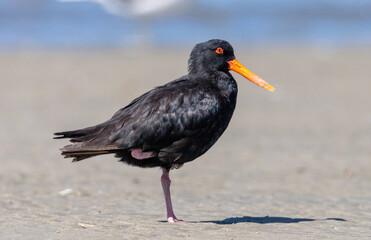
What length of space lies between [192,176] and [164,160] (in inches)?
143

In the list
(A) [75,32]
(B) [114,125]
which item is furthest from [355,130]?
(A) [75,32]

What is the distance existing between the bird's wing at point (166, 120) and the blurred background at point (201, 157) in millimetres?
740

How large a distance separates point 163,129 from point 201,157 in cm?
507

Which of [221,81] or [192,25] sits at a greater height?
[192,25]

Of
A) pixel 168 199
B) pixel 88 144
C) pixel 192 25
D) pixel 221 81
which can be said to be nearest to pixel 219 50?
pixel 221 81

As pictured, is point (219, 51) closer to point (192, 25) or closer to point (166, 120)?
point (166, 120)

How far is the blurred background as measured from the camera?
259 inches

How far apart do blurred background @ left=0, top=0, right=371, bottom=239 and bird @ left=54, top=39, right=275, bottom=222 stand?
Answer: 622 millimetres

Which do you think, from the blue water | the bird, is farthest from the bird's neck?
the blue water

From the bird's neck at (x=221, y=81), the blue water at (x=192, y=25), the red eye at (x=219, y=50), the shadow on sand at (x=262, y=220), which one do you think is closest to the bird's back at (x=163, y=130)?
the bird's neck at (x=221, y=81)

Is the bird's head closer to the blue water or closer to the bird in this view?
the bird

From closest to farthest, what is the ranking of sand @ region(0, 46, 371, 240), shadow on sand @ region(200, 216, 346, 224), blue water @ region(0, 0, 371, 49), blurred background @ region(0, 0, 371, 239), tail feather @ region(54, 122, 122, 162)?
tail feather @ region(54, 122, 122, 162) → sand @ region(0, 46, 371, 240) → shadow on sand @ region(200, 216, 346, 224) → blurred background @ region(0, 0, 371, 239) → blue water @ region(0, 0, 371, 49)

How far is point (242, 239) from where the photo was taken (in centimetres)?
547

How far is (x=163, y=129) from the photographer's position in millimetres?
6074
